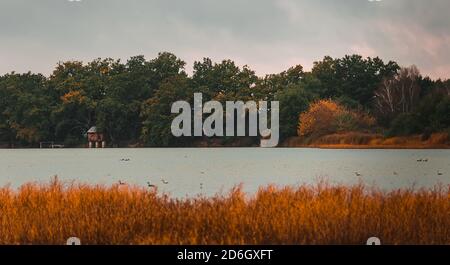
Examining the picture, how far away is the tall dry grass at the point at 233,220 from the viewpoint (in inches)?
494

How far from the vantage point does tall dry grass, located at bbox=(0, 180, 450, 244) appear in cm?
1255

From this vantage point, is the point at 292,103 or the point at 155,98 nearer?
the point at 155,98

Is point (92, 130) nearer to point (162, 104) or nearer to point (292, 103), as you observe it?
point (162, 104)

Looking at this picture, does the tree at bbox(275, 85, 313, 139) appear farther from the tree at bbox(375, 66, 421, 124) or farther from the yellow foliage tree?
the tree at bbox(375, 66, 421, 124)

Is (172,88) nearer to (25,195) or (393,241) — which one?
(25,195)

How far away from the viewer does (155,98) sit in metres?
26.6

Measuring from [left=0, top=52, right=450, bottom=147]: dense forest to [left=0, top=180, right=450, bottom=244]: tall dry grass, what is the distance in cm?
677

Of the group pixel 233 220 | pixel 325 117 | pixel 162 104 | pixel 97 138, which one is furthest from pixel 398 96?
pixel 233 220

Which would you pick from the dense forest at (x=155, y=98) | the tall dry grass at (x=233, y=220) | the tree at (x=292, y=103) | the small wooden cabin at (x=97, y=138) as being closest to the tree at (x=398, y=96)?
the dense forest at (x=155, y=98)

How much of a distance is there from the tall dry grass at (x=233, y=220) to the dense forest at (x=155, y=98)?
677 cm

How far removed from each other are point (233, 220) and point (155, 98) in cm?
1396

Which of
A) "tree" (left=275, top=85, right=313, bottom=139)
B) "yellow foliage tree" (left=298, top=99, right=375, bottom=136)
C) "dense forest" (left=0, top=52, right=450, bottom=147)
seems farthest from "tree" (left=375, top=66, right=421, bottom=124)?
"tree" (left=275, top=85, right=313, bottom=139)

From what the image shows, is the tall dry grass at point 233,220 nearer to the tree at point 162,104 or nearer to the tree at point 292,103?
the tree at point 162,104

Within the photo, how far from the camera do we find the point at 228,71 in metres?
28.6
